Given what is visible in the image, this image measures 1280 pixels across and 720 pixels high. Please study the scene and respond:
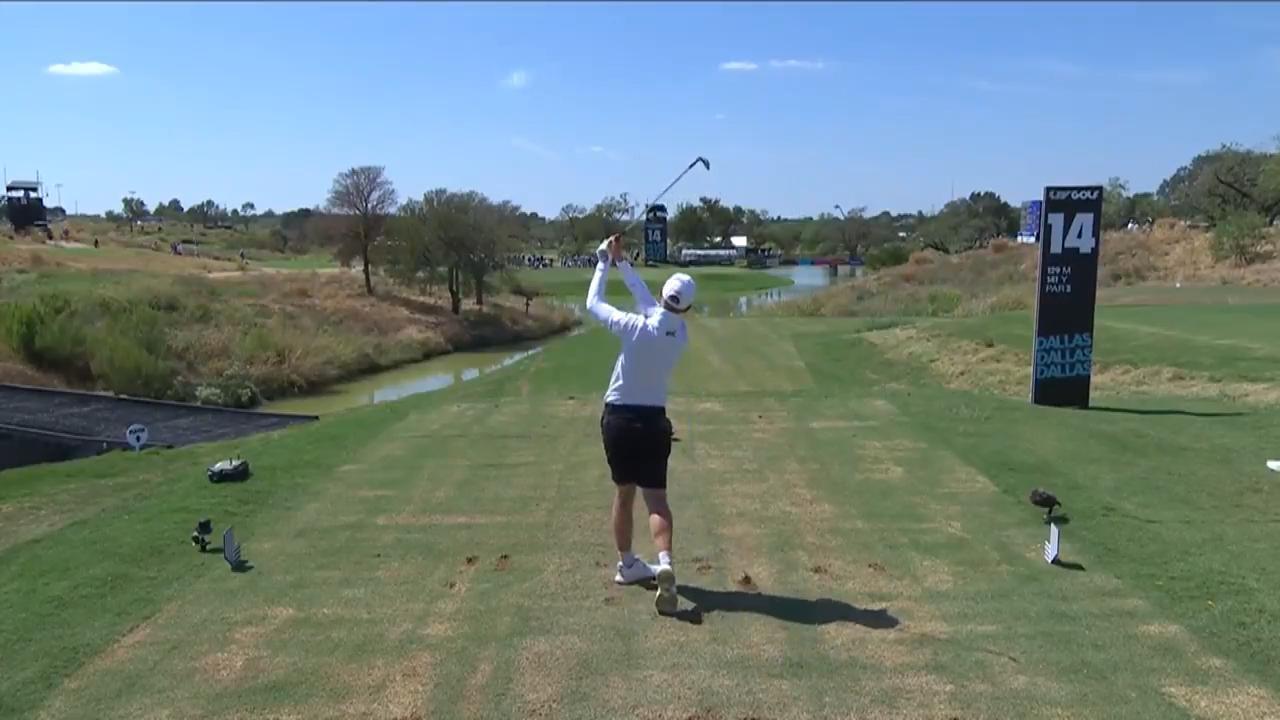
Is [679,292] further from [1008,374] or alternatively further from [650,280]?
[650,280]

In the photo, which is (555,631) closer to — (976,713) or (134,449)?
(976,713)

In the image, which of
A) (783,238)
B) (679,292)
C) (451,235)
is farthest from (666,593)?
(783,238)

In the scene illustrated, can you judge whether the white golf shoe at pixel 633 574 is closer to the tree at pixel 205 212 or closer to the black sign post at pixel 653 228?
the black sign post at pixel 653 228

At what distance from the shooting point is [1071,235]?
15.1 m

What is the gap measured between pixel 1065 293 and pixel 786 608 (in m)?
10.8

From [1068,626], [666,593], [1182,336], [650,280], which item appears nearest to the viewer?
[1068,626]

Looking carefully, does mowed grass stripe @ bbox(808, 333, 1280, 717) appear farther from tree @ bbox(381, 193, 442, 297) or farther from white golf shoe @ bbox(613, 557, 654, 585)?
tree @ bbox(381, 193, 442, 297)

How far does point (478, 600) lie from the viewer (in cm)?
646

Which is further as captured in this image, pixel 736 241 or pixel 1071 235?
pixel 736 241

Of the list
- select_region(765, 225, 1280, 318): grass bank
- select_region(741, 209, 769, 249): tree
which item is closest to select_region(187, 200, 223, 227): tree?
select_region(741, 209, 769, 249): tree

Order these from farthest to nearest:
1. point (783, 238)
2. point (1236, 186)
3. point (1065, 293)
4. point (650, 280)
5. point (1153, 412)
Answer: point (783, 238)
point (1236, 186)
point (650, 280)
point (1065, 293)
point (1153, 412)

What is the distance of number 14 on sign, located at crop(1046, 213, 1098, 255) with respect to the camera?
1503cm

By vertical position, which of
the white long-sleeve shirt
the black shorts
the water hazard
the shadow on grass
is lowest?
the water hazard

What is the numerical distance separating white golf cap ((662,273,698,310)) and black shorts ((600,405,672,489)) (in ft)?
2.21
